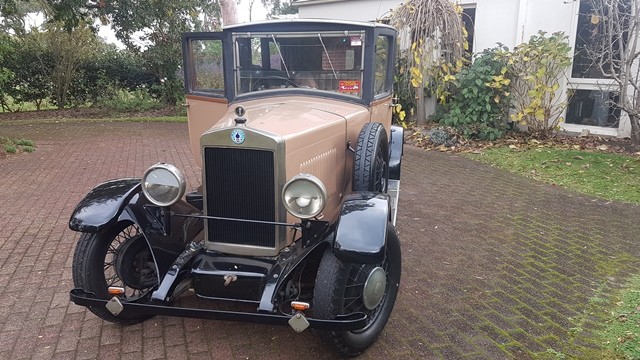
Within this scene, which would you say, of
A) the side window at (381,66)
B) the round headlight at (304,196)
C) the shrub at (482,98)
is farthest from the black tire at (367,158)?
the shrub at (482,98)

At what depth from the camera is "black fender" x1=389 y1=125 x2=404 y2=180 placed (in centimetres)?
491

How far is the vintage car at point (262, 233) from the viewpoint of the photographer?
2.61 m

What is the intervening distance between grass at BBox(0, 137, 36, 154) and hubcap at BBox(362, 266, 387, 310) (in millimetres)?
8332

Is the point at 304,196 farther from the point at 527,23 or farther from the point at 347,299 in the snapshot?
the point at 527,23

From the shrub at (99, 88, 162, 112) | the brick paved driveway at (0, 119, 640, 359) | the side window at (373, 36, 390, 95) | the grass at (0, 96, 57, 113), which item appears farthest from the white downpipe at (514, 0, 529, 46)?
the grass at (0, 96, 57, 113)

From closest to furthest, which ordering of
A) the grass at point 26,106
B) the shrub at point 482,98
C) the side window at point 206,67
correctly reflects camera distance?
the side window at point 206,67, the shrub at point 482,98, the grass at point 26,106

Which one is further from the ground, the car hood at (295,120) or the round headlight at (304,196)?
the car hood at (295,120)

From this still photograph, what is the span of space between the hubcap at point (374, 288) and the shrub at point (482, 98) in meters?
6.89

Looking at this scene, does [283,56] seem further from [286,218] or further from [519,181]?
[519,181]

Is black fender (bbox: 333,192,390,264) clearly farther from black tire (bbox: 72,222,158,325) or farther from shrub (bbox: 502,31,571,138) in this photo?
shrub (bbox: 502,31,571,138)

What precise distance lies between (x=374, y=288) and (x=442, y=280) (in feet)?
4.14

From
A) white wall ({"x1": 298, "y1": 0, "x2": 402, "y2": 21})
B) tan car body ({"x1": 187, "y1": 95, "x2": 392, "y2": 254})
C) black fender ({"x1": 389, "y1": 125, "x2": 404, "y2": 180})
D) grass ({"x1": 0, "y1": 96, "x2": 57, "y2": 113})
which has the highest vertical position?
white wall ({"x1": 298, "y1": 0, "x2": 402, "y2": 21})

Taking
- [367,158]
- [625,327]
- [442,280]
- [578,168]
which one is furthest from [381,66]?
[578,168]

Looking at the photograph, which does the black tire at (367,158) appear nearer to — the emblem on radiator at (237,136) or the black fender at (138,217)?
the emblem on radiator at (237,136)
